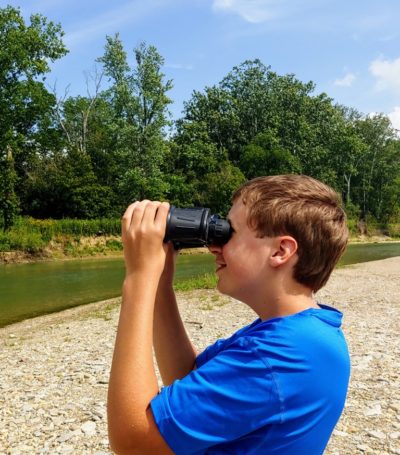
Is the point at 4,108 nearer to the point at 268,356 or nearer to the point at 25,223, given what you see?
the point at 25,223

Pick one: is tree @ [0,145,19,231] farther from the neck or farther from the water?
the neck

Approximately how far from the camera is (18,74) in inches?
1449

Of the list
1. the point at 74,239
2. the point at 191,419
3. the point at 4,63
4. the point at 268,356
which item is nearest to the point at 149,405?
the point at 191,419

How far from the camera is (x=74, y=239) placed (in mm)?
35719

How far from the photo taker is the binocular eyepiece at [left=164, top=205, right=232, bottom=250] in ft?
4.51

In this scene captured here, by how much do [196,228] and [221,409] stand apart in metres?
0.50

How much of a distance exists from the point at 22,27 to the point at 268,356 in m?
39.8

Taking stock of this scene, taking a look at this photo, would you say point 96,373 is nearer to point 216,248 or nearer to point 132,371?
point 216,248

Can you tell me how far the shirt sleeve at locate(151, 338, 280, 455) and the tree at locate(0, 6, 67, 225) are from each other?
3613 centimetres

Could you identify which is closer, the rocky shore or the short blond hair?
the short blond hair

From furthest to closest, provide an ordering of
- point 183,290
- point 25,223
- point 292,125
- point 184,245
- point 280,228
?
point 292,125 → point 25,223 → point 183,290 → point 184,245 → point 280,228

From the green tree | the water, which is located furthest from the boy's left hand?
the green tree

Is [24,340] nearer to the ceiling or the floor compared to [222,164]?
nearer to the floor

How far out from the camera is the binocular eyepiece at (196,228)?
1.38 meters
